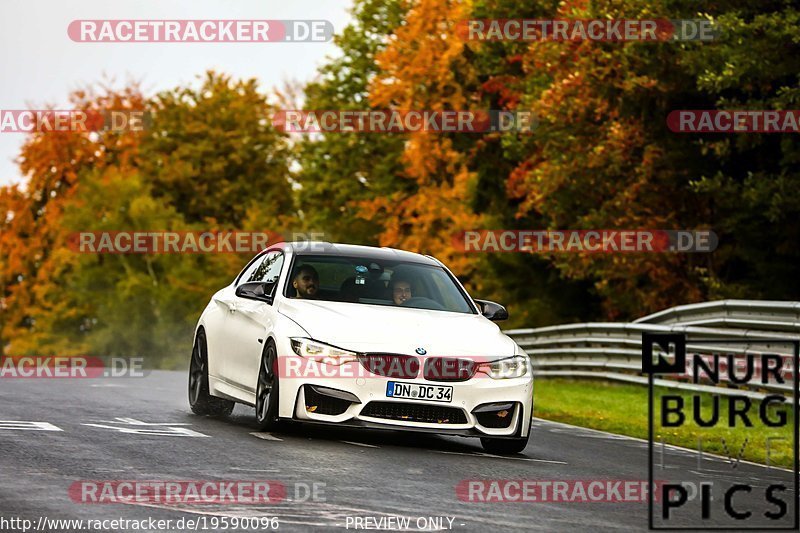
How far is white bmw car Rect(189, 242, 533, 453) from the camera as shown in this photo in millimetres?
11172

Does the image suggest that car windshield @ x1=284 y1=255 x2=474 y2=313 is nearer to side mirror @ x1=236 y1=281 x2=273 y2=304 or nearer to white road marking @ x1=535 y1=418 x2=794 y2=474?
side mirror @ x1=236 y1=281 x2=273 y2=304

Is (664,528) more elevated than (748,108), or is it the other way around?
(748,108)

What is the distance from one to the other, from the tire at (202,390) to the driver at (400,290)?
212cm

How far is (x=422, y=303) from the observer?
12789mm

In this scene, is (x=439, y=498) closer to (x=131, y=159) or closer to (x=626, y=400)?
(x=626, y=400)

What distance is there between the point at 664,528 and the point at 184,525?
257 centimetres

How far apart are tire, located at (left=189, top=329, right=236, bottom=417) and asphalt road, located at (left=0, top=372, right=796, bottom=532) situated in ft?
0.48

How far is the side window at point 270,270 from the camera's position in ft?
42.9

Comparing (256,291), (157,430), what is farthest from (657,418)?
(157,430)

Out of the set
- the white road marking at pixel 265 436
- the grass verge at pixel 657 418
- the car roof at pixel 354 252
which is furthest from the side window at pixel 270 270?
the grass verge at pixel 657 418

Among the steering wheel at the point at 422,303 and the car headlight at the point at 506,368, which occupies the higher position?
the steering wheel at the point at 422,303

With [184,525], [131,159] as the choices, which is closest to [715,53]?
[184,525]

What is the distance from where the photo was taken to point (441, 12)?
45.2 meters

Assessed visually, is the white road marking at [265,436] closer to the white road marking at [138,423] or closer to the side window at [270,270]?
the white road marking at [138,423]
